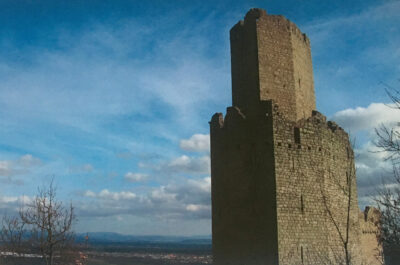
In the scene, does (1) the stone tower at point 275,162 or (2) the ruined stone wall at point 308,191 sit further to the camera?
(1) the stone tower at point 275,162

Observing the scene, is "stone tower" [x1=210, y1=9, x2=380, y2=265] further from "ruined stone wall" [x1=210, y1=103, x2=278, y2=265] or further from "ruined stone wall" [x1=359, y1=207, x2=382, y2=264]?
"ruined stone wall" [x1=359, y1=207, x2=382, y2=264]

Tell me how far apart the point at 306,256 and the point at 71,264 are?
15.4m

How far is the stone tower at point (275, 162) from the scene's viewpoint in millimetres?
16578

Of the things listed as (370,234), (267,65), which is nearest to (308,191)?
(267,65)

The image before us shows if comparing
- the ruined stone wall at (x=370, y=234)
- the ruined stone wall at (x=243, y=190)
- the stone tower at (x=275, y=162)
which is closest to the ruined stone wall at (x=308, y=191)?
the stone tower at (x=275, y=162)

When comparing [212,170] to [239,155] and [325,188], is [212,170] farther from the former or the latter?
[325,188]

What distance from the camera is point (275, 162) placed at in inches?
662

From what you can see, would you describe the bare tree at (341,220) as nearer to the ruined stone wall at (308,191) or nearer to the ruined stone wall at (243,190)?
the ruined stone wall at (308,191)

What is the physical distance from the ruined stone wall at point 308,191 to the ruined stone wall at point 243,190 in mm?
388

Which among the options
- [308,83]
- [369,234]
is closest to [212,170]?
[308,83]

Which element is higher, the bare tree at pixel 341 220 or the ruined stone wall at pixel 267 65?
the ruined stone wall at pixel 267 65

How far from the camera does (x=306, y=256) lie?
16.4 metres

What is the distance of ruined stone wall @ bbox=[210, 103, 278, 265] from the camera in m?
16.5

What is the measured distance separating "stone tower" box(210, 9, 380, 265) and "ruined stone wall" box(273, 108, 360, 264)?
41 mm
